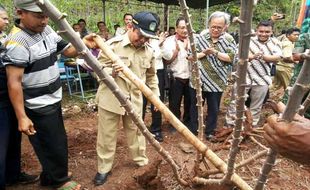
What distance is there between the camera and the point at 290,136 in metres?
1.12

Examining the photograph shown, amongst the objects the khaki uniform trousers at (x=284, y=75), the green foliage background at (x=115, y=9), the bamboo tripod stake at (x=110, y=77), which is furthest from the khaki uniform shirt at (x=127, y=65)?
the green foliage background at (x=115, y=9)

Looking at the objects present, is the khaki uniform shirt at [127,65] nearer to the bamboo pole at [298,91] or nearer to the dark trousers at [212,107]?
the dark trousers at [212,107]

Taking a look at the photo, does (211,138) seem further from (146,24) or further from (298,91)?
(298,91)

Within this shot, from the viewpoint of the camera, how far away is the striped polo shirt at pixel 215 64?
4.18 m

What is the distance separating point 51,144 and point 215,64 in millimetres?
2351

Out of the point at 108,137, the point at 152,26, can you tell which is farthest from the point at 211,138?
the point at 152,26

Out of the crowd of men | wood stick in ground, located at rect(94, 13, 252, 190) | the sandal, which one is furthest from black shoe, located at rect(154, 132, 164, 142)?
wood stick in ground, located at rect(94, 13, 252, 190)

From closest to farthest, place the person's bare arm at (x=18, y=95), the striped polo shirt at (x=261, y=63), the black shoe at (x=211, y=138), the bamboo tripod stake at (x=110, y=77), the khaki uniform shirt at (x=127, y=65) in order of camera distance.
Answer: the bamboo tripod stake at (x=110, y=77) < the person's bare arm at (x=18, y=95) < the khaki uniform shirt at (x=127, y=65) < the striped polo shirt at (x=261, y=63) < the black shoe at (x=211, y=138)

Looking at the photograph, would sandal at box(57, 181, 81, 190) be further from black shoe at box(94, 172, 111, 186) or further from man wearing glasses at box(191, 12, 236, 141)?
man wearing glasses at box(191, 12, 236, 141)

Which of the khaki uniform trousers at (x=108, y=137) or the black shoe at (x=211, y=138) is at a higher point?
the khaki uniform trousers at (x=108, y=137)

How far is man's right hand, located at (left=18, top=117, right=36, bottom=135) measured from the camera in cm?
241

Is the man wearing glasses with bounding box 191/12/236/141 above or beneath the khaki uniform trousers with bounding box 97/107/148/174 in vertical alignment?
above

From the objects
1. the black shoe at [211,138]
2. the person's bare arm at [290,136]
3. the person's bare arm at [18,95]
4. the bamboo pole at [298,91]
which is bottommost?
the black shoe at [211,138]

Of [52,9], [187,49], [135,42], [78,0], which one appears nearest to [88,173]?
[135,42]
